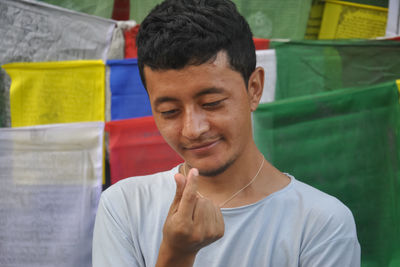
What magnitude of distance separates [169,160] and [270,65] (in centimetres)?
54

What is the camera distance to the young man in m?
0.92

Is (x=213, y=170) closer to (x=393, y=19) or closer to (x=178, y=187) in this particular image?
(x=178, y=187)

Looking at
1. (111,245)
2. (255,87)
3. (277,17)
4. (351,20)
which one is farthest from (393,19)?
(111,245)

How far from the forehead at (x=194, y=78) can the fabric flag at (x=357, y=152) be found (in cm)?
57

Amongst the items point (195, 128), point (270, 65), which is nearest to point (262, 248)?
point (195, 128)

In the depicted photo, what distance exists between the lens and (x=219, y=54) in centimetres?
94

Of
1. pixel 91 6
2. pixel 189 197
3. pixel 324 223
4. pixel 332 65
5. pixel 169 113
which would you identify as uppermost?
pixel 91 6

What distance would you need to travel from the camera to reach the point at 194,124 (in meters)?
0.92

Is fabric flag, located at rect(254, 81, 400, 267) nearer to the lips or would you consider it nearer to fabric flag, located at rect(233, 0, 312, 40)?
fabric flag, located at rect(233, 0, 312, 40)

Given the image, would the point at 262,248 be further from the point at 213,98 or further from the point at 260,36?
the point at 260,36

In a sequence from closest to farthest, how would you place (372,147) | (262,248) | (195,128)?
1. (195,128)
2. (262,248)
3. (372,147)

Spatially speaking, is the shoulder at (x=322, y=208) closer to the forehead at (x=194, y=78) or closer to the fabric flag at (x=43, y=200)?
the forehead at (x=194, y=78)

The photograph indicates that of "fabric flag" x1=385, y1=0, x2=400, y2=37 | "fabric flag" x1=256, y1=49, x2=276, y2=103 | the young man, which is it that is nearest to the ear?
the young man

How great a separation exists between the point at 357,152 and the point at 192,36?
804 mm
